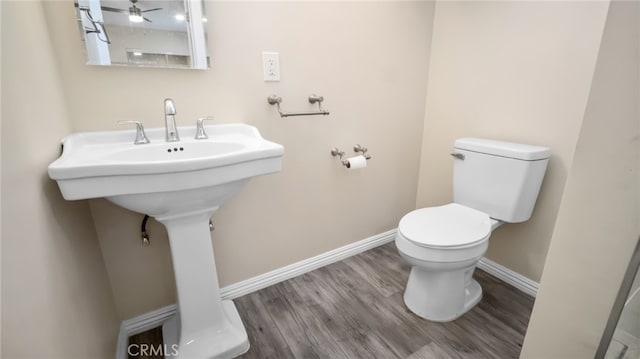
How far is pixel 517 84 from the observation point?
144 centimetres

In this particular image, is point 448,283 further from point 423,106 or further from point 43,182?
point 43,182

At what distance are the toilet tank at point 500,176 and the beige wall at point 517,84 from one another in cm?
10

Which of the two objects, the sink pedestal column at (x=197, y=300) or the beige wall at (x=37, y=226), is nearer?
the beige wall at (x=37, y=226)

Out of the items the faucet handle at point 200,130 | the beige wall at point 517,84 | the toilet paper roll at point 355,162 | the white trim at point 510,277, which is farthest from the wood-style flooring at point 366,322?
the faucet handle at point 200,130

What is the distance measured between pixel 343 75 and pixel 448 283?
A: 1135 millimetres

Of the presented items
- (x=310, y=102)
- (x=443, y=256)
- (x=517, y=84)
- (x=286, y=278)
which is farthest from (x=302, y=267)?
(x=517, y=84)

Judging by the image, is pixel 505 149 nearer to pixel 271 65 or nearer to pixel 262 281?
pixel 271 65

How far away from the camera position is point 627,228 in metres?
0.53

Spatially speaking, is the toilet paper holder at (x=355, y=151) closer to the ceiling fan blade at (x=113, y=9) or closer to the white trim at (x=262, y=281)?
the white trim at (x=262, y=281)

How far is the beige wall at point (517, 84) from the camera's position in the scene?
1256 millimetres

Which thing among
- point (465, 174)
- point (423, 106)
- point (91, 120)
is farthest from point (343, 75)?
point (91, 120)

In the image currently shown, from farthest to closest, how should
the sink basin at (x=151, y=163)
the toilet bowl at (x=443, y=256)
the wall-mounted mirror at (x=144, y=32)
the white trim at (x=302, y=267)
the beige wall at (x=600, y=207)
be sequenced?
the white trim at (x=302, y=267)
the toilet bowl at (x=443, y=256)
the wall-mounted mirror at (x=144, y=32)
the sink basin at (x=151, y=163)
the beige wall at (x=600, y=207)

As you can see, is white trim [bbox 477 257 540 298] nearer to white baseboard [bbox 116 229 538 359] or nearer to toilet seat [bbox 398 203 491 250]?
white baseboard [bbox 116 229 538 359]

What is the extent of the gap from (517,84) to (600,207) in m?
1.12
